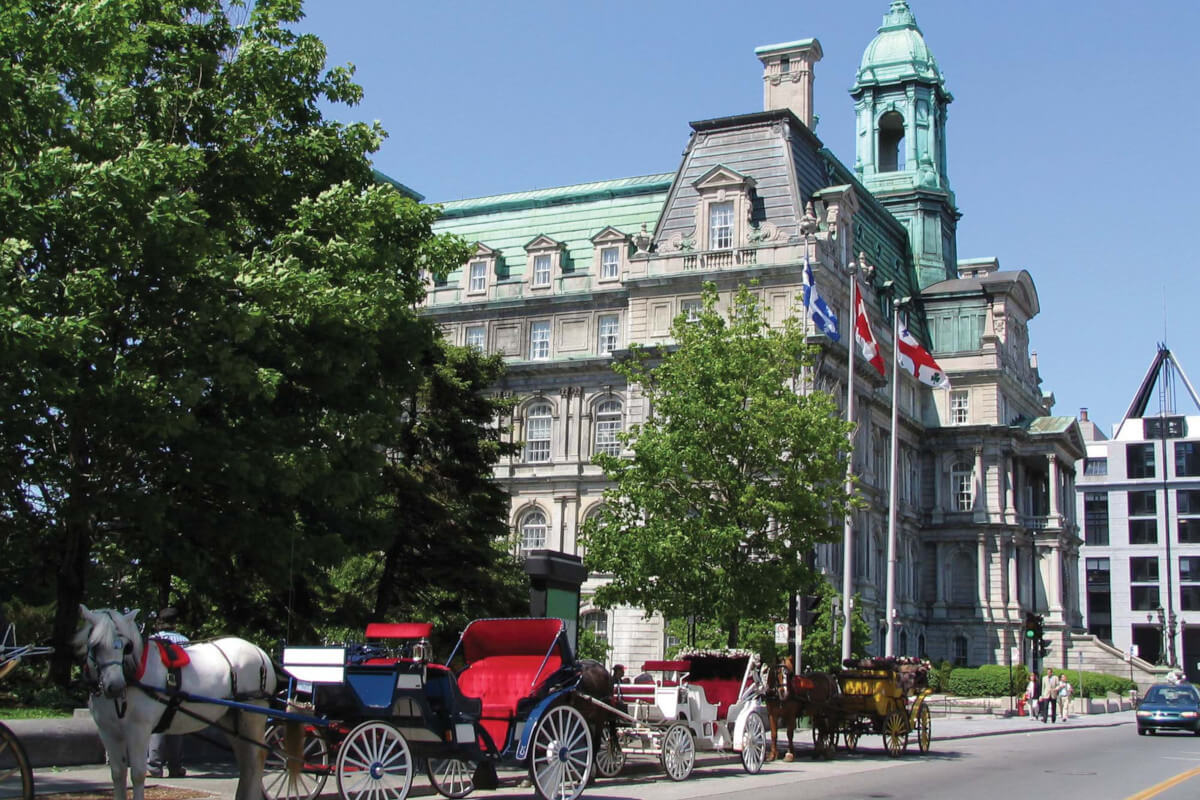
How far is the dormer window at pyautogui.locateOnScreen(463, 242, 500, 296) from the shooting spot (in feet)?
237

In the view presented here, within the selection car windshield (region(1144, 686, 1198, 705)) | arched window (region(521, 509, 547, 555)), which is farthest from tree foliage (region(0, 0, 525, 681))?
arched window (region(521, 509, 547, 555))

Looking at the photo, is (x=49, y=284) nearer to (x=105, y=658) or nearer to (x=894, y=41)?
(x=105, y=658)

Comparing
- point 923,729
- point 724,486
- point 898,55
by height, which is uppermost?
point 898,55

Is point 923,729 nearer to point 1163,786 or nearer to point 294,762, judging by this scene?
point 1163,786

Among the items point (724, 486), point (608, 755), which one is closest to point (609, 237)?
point (724, 486)

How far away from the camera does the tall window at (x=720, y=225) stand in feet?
199

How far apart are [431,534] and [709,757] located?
14063mm

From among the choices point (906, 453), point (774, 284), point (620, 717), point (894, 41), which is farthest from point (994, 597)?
point (620, 717)

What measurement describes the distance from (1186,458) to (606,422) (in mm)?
75324

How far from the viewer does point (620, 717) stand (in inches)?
682

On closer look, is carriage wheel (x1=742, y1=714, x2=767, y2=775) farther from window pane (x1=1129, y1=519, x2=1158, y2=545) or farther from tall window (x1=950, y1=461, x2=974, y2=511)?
window pane (x1=1129, y1=519, x2=1158, y2=545)

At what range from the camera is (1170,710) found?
37.7 meters

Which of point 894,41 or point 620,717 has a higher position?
point 894,41

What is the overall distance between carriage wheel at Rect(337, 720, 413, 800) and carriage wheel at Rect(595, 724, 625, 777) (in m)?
4.71
